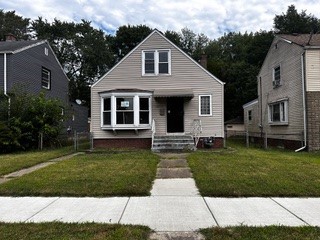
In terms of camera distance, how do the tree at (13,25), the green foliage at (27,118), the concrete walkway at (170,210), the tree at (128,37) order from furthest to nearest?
the tree at (13,25)
the tree at (128,37)
the green foliage at (27,118)
the concrete walkway at (170,210)

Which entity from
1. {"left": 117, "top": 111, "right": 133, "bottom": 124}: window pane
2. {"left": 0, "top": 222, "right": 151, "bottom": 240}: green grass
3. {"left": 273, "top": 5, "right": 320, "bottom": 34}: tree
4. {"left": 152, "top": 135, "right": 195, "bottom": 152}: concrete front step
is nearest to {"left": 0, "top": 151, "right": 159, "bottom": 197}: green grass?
{"left": 0, "top": 222, "right": 151, "bottom": 240}: green grass

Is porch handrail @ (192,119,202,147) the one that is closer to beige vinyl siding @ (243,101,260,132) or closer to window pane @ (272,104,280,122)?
window pane @ (272,104,280,122)

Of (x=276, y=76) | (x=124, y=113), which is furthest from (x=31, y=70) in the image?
(x=276, y=76)

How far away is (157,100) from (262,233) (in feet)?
42.0

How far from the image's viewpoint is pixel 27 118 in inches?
638

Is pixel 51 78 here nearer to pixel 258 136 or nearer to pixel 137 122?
pixel 137 122

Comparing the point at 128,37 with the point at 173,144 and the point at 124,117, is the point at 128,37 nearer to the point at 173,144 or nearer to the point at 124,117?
the point at 124,117

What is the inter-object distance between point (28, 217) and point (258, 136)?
67.5 ft

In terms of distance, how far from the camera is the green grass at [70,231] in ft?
13.0

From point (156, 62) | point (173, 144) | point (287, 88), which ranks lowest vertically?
point (173, 144)

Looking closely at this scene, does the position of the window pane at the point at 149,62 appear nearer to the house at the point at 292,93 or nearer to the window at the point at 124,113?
the window at the point at 124,113

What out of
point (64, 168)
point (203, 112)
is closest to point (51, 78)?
point (203, 112)

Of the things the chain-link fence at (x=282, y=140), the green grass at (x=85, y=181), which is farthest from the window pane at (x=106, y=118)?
the chain-link fence at (x=282, y=140)

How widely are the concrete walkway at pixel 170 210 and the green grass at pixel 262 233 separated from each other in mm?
225
